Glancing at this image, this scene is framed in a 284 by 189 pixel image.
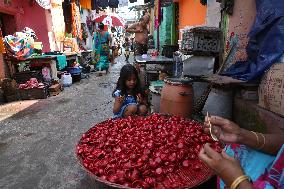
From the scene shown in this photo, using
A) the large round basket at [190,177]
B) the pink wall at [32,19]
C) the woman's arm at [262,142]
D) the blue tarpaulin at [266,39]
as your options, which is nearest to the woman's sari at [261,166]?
the woman's arm at [262,142]

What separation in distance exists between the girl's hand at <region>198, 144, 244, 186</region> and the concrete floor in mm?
2101

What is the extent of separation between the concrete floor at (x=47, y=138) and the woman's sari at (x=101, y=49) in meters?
5.33

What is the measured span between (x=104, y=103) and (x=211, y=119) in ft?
17.3

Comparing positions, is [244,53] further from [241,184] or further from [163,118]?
[241,184]

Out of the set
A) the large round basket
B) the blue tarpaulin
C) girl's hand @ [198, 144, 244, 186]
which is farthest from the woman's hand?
the blue tarpaulin

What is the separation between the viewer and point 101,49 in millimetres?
13289

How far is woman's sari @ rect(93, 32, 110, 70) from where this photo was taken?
13.2 m

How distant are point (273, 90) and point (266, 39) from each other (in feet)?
2.66

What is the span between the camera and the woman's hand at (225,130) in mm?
1733

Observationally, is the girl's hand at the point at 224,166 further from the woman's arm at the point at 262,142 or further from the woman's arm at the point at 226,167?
the woman's arm at the point at 262,142

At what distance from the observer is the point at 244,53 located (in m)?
4.53

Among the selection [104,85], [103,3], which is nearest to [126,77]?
[104,85]

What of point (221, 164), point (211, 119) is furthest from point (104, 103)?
point (221, 164)

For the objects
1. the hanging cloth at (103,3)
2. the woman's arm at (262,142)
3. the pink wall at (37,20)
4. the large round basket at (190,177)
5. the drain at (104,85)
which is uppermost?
the hanging cloth at (103,3)
